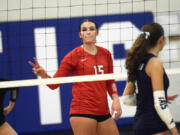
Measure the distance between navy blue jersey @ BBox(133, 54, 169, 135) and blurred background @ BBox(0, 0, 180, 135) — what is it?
4087 mm

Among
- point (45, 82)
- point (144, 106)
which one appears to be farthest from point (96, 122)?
point (144, 106)

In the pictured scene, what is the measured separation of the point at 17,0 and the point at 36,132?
2338 mm

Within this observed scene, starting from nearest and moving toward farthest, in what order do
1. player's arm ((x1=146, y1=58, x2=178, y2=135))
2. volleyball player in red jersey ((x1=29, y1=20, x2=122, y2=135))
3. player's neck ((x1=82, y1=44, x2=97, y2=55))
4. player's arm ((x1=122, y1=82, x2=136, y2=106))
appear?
player's arm ((x1=146, y1=58, x2=178, y2=135)) < player's arm ((x1=122, y1=82, x2=136, y2=106)) < volleyball player in red jersey ((x1=29, y1=20, x2=122, y2=135)) < player's neck ((x1=82, y1=44, x2=97, y2=55))

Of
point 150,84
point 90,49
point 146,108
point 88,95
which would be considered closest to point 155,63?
point 150,84

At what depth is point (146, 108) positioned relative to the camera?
10.8 feet

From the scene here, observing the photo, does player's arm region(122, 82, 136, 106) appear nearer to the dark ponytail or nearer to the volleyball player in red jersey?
the dark ponytail

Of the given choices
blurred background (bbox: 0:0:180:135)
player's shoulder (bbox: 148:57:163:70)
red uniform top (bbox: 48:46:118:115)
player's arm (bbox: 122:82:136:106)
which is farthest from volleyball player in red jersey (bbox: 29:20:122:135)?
blurred background (bbox: 0:0:180:135)

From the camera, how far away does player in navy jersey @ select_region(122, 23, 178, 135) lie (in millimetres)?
3162

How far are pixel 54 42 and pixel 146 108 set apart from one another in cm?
436

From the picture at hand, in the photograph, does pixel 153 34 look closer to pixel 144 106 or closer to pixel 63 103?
pixel 144 106

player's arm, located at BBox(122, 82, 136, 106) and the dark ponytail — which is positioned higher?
the dark ponytail

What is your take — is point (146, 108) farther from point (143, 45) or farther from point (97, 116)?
point (97, 116)

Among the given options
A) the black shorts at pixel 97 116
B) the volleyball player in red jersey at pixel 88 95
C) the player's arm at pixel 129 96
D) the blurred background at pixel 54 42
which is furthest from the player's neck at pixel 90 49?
the blurred background at pixel 54 42

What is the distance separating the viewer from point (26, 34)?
24.6 ft
